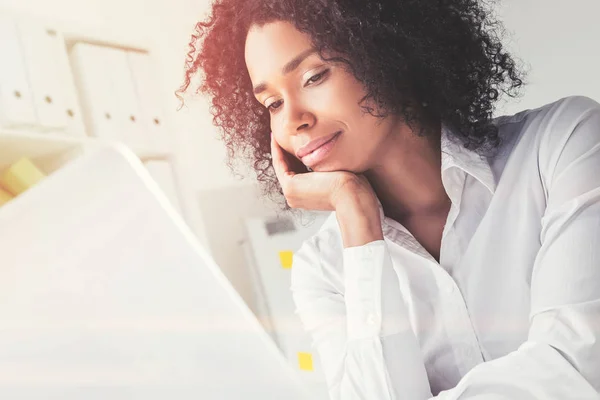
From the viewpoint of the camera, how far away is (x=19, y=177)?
4.64 ft

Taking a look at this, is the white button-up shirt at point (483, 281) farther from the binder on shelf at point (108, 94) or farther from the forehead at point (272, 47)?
the binder on shelf at point (108, 94)

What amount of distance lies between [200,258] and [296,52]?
21.2 inches

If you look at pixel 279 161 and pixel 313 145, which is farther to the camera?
pixel 279 161

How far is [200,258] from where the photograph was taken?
547 mm

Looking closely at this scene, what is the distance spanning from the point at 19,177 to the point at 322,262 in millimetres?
744

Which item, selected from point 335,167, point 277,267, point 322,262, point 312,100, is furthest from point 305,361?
point 312,100

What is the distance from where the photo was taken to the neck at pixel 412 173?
1.06 meters

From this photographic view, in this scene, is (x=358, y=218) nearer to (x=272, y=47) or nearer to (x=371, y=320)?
(x=371, y=320)

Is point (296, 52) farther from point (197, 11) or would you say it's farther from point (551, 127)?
point (197, 11)

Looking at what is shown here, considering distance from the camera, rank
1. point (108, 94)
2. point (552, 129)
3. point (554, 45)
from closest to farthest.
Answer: point (552, 129) → point (554, 45) → point (108, 94)

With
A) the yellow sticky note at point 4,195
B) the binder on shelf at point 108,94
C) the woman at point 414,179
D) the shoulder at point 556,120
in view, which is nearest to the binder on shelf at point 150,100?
the binder on shelf at point 108,94

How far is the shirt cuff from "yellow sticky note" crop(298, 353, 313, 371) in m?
0.84

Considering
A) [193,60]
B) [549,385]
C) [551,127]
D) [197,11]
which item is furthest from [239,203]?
[549,385]

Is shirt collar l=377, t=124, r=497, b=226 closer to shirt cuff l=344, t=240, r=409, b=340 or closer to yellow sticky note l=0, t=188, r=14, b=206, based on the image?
shirt cuff l=344, t=240, r=409, b=340
